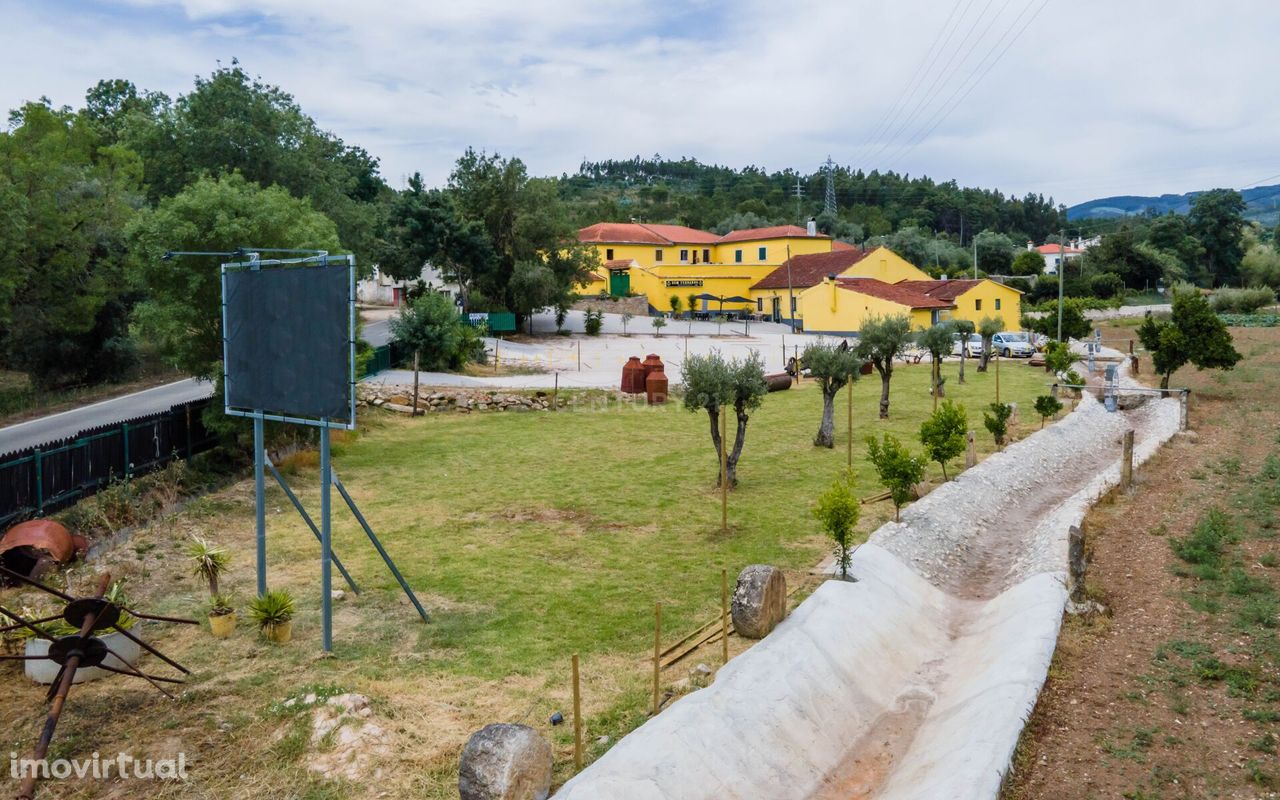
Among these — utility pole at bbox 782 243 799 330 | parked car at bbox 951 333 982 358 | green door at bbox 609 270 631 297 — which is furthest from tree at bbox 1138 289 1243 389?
green door at bbox 609 270 631 297

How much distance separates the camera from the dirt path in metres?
10.7

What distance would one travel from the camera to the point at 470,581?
52.2 ft

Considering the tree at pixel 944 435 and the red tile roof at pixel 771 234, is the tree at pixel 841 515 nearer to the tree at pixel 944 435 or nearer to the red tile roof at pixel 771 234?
the tree at pixel 944 435

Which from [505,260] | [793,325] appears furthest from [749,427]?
[793,325]

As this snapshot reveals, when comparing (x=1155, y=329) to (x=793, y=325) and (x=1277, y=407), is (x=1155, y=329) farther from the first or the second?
(x=793, y=325)

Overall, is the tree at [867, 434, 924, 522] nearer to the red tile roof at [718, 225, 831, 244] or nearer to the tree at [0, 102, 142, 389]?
the tree at [0, 102, 142, 389]

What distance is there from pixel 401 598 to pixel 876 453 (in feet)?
33.6

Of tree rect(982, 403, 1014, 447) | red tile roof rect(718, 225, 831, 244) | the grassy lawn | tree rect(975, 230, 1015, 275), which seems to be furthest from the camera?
tree rect(975, 230, 1015, 275)

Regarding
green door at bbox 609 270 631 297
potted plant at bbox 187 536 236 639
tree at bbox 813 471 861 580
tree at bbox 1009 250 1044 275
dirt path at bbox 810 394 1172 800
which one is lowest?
dirt path at bbox 810 394 1172 800

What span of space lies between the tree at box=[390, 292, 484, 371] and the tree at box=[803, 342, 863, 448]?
17314 millimetres

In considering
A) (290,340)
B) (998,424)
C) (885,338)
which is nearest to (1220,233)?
(885,338)

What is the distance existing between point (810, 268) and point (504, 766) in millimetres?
68988

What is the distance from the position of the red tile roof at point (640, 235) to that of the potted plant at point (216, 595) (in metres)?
69.5

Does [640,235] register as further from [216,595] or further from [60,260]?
[216,595]
